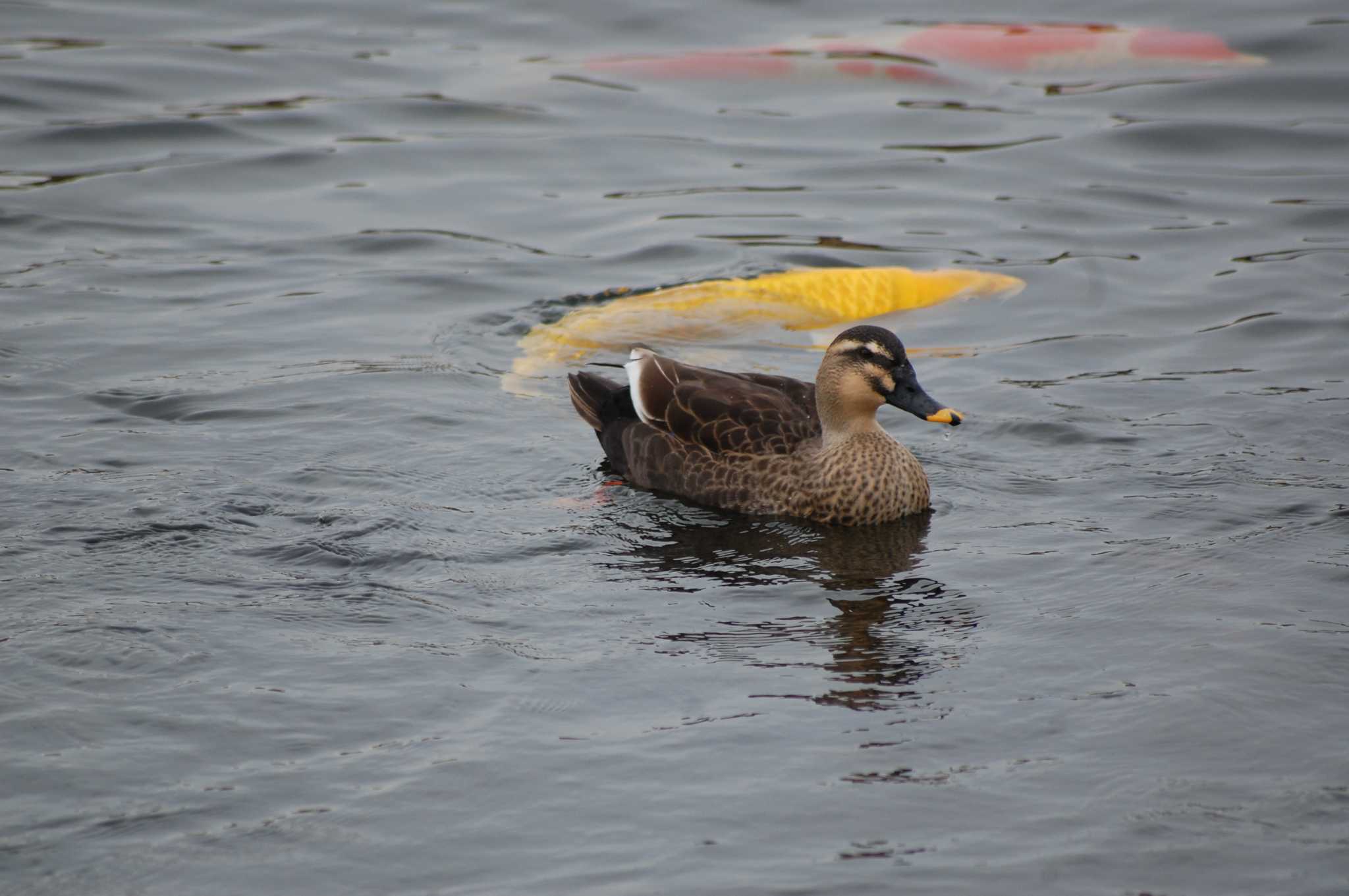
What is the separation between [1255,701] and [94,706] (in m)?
4.50

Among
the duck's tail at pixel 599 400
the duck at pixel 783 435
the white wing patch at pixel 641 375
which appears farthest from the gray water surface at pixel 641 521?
the white wing patch at pixel 641 375

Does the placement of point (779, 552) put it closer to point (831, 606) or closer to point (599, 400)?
point (831, 606)

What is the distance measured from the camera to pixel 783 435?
30.4 ft

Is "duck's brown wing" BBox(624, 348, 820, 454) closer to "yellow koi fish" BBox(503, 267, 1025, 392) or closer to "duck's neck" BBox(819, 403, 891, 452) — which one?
"duck's neck" BBox(819, 403, 891, 452)

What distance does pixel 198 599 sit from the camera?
24.0 ft

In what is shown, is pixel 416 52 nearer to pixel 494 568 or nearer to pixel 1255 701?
pixel 494 568

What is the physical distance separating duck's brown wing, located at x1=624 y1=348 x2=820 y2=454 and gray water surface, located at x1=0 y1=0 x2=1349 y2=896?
48 centimetres

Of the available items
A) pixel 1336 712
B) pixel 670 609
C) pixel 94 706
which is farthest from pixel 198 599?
pixel 1336 712

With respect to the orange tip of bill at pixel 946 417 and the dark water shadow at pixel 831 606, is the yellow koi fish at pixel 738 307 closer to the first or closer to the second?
the dark water shadow at pixel 831 606

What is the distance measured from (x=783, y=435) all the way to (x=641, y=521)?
3.26 feet

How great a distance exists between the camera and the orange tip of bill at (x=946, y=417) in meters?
8.61

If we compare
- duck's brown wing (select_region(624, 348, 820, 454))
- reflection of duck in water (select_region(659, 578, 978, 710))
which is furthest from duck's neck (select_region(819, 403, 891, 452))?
reflection of duck in water (select_region(659, 578, 978, 710))

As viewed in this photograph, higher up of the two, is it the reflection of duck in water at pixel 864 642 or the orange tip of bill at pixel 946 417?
the orange tip of bill at pixel 946 417

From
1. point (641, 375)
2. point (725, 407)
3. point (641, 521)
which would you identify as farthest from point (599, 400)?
point (641, 521)
